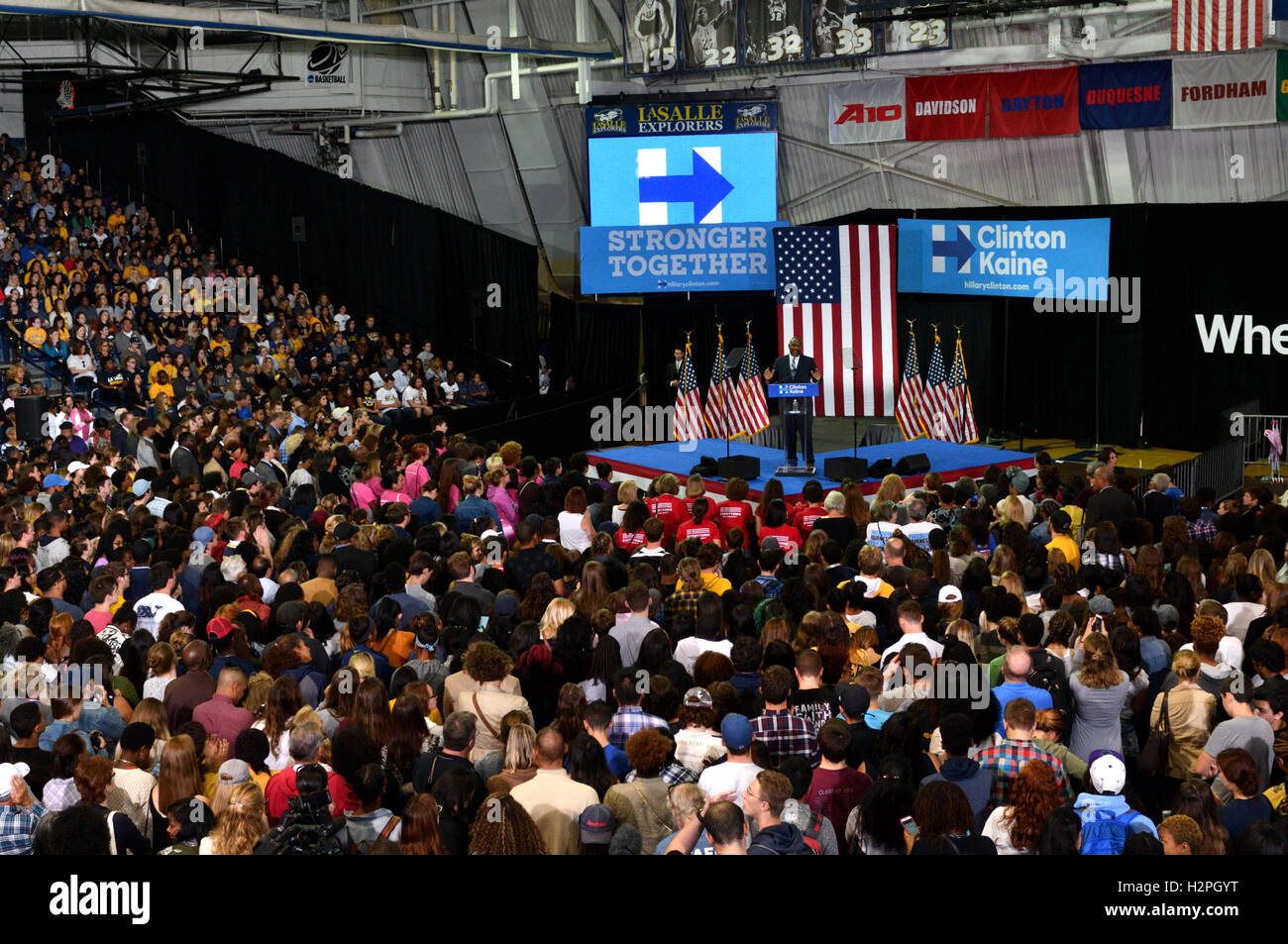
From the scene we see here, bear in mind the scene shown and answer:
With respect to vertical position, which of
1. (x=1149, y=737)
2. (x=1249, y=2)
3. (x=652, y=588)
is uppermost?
(x=1249, y=2)

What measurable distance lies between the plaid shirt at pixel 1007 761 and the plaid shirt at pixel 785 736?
74 centimetres

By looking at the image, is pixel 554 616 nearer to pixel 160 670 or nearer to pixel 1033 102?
pixel 160 670

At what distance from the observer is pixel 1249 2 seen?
56.3ft

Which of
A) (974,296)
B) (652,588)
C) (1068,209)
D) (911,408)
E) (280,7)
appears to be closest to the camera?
(652,588)

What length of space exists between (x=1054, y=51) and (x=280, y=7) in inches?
509

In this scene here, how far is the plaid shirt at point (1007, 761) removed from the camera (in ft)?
19.5

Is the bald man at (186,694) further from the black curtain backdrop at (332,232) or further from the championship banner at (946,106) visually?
the black curtain backdrop at (332,232)

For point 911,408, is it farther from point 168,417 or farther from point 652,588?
point 652,588

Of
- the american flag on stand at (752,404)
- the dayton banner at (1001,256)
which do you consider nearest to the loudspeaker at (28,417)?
the american flag on stand at (752,404)

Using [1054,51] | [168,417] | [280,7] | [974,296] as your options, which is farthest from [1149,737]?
[280,7]

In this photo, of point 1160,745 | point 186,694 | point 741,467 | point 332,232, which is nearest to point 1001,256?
point 741,467

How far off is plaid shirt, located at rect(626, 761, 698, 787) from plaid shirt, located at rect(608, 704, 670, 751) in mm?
509

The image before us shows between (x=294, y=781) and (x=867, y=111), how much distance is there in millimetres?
18663

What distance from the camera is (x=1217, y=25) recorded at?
17.4m
